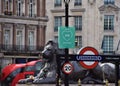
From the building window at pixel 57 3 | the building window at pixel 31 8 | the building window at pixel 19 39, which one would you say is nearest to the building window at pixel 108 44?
the building window at pixel 57 3

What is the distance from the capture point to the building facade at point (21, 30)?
69.6 metres

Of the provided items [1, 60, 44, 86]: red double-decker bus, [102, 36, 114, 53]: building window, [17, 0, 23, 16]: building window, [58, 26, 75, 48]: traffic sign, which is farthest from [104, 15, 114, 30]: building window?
[58, 26, 75, 48]: traffic sign

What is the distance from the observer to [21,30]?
237 feet

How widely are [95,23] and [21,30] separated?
452 inches

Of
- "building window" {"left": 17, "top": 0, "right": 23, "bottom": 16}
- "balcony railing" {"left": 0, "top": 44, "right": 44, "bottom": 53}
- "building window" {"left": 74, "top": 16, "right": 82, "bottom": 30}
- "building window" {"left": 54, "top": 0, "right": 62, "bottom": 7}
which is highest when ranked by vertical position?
"building window" {"left": 54, "top": 0, "right": 62, "bottom": 7}

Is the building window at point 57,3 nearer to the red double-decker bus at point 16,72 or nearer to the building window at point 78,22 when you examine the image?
the building window at point 78,22

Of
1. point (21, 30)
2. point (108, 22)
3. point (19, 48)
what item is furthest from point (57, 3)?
point (19, 48)

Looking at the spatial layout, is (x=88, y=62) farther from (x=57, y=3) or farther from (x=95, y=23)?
(x=57, y=3)

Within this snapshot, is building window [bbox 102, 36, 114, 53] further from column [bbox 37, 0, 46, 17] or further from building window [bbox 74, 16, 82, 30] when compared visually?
column [bbox 37, 0, 46, 17]

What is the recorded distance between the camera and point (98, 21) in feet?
260

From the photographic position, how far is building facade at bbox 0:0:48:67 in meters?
69.6

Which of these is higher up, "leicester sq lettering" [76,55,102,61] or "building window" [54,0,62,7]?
"building window" [54,0,62,7]

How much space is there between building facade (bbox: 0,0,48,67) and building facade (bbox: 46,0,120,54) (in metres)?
5.47

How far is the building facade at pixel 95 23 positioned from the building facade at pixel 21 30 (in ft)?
18.0
